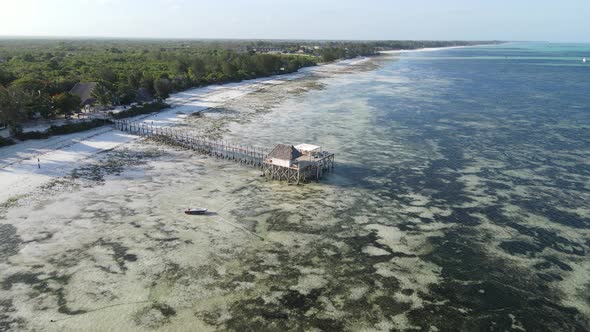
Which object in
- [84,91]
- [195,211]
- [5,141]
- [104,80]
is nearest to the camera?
[195,211]

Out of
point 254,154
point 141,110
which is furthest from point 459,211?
point 141,110

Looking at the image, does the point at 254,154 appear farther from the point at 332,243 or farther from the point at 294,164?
the point at 332,243

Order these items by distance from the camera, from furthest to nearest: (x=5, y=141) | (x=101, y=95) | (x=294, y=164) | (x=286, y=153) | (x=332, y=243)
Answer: (x=101, y=95) < (x=5, y=141) < (x=286, y=153) < (x=294, y=164) < (x=332, y=243)

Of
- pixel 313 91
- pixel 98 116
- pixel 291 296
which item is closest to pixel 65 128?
pixel 98 116

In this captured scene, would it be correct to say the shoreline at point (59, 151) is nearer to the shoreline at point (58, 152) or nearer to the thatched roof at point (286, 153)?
the shoreline at point (58, 152)

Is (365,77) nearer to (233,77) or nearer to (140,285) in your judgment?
(233,77)

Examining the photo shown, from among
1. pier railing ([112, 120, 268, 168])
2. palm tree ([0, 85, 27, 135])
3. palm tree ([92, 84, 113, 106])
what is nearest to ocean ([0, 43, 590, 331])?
pier railing ([112, 120, 268, 168])
